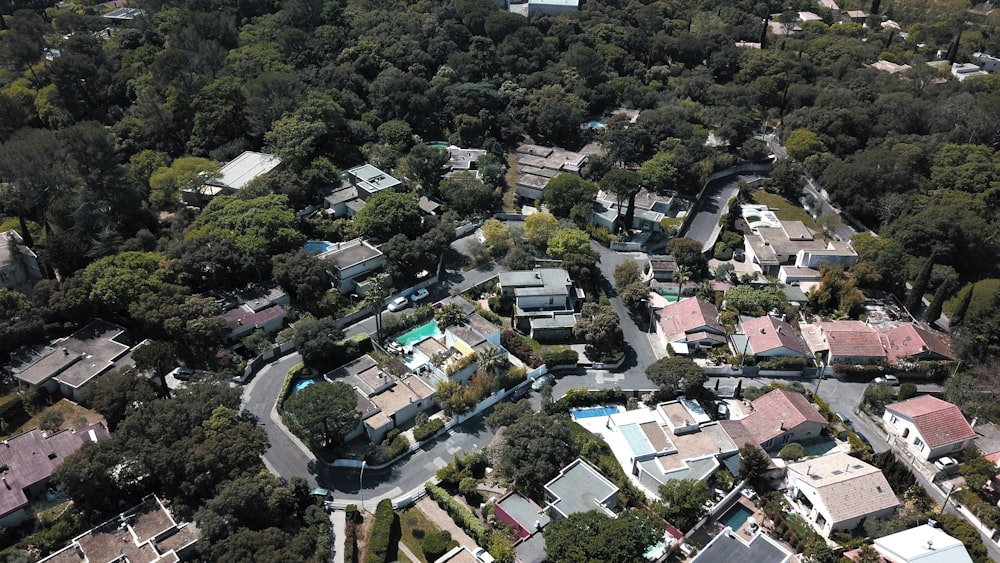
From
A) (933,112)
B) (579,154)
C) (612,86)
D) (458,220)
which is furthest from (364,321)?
(933,112)

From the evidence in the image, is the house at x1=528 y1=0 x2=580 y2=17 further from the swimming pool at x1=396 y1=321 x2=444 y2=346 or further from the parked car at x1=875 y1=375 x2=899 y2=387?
the parked car at x1=875 y1=375 x2=899 y2=387

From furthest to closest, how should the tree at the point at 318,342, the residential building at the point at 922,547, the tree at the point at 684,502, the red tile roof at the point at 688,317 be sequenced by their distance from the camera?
1. the red tile roof at the point at 688,317
2. the tree at the point at 318,342
3. the tree at the point at 684,502
4. the residential building at the point at 922,547

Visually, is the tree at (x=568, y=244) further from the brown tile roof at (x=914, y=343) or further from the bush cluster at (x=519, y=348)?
the brown tile roof at (x=914, y=343)

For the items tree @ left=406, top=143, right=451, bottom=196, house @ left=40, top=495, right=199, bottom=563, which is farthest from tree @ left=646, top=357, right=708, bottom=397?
tree @ left=406, top=143, right=451, bottom=196

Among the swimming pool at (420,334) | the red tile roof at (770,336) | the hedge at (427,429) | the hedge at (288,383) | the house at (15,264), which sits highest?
the house at (15,264)

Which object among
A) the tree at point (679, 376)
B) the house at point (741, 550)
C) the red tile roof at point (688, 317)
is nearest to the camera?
the house at point (741, 550)

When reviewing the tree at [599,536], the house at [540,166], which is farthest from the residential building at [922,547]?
the house at [540,166]

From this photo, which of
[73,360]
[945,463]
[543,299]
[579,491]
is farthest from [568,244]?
[73,360]
